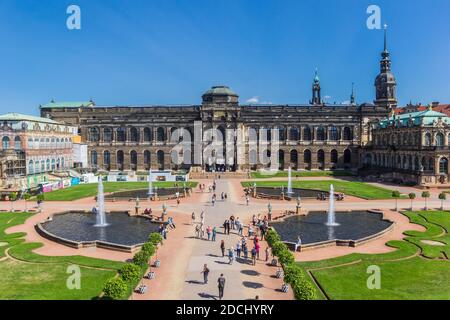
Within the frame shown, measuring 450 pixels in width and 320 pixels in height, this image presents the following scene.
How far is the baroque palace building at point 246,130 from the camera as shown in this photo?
112m

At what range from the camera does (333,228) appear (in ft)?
139

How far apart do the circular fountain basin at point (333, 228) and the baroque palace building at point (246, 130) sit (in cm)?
6196

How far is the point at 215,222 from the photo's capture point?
44812 mm

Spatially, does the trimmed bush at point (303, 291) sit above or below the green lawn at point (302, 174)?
below

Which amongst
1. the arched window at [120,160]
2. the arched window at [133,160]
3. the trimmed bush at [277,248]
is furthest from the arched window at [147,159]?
the trimmed bush at [277,248]

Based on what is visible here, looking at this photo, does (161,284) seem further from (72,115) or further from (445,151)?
(72,115)

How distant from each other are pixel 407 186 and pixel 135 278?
70596 mm

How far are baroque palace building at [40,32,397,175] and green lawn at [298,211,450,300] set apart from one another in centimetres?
7593

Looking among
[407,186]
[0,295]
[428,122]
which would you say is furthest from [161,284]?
[428,122]

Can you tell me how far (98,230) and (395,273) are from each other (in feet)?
98.9

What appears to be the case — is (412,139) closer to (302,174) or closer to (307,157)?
(302,174)

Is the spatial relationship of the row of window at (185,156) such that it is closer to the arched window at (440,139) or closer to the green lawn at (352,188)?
the green lawn at (352,188)

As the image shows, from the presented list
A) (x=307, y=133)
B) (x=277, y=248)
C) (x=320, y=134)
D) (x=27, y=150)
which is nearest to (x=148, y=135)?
(x=27, y=150)

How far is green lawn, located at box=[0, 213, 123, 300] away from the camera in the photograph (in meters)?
23.7
